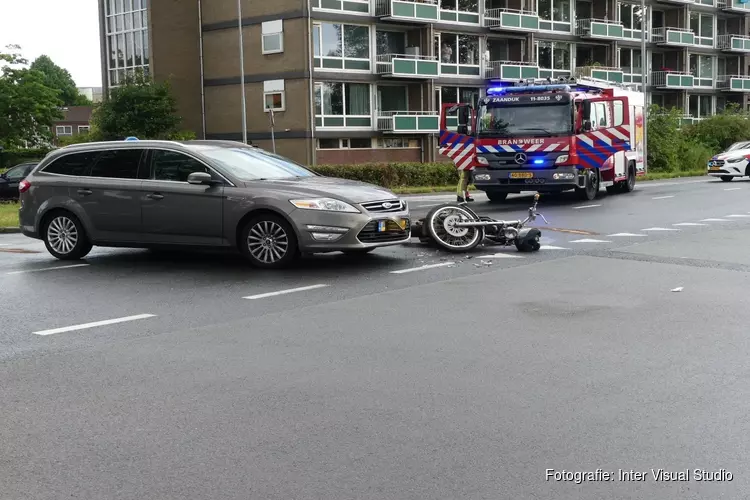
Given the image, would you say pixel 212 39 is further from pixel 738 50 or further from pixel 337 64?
pixel 738 50

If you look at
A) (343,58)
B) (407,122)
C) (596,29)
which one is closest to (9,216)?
(343,58)

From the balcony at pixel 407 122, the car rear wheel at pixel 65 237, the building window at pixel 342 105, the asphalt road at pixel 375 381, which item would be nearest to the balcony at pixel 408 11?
the building window at pixel 342 105

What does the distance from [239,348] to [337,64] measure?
41836 millimetres

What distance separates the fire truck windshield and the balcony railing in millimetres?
55207

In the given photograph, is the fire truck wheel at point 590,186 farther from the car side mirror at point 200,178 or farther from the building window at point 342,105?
the building window at point 342,105

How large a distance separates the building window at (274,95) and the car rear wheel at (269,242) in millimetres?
36635

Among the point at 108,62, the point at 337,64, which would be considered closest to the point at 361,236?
the point at 337,64

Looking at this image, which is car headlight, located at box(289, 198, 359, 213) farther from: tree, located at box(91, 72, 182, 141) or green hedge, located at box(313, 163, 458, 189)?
tree, located at box(91, 72, 182, 141)

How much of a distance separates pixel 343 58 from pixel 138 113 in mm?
10719

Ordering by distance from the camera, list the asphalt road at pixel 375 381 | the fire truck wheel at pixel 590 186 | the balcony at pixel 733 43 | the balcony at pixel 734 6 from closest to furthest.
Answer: the asphalt road at pixel 375 381
the fire truck wheel at pixel 590 186
the balcony at pixel 733 43
the balcony at pixel 734 6

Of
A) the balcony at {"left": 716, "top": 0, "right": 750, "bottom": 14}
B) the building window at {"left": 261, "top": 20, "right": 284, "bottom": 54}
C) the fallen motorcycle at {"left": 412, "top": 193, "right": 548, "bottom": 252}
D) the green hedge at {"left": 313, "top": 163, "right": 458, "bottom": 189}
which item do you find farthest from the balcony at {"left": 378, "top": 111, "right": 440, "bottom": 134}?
the fallen motorcycle at {"left": 412, "top": 193, "right": 548, "bottom": 252}

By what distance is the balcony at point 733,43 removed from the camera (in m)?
71.7

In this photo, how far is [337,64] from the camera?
47688mm

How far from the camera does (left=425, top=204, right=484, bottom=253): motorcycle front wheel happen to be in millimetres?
12844
